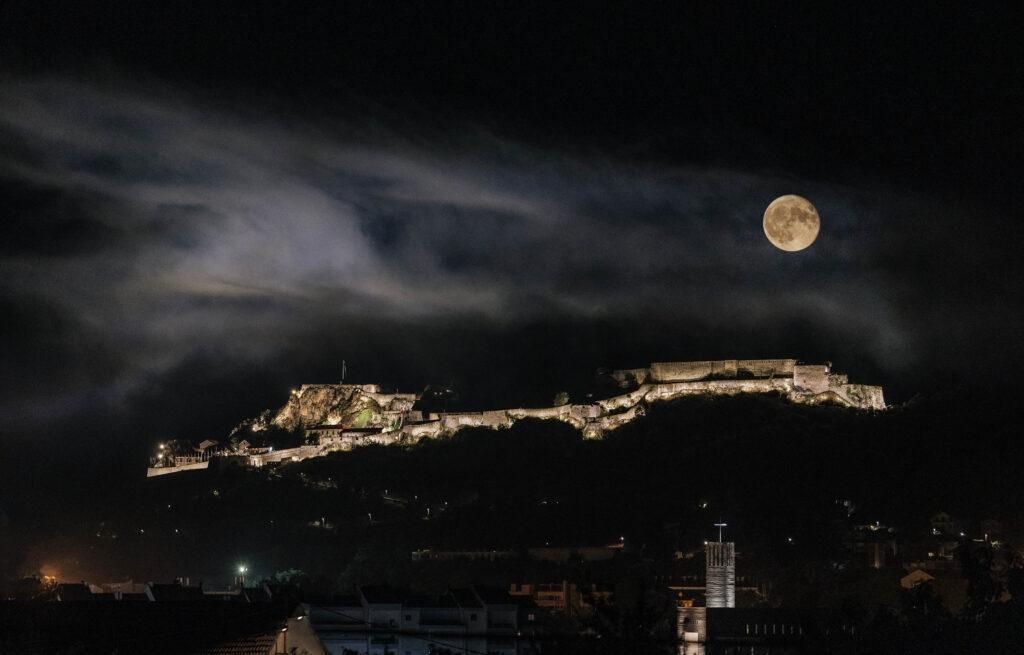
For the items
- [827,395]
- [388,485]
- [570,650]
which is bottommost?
[570,650]

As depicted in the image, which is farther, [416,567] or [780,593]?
[416,567]

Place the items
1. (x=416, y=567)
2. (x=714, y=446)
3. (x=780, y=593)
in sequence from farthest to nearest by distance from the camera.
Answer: (x=714, y=446), (x=416, y=567), (x=780, y=593)

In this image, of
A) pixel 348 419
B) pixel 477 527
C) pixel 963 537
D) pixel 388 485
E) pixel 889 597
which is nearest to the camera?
pixel 889 597

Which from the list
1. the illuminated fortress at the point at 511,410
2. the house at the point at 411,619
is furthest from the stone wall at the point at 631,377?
the house at the point at 411,619

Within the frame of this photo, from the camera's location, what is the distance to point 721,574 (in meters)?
64.6

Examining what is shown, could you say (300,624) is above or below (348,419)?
below

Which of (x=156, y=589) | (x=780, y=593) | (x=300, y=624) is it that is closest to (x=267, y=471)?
(x=780, y=593)

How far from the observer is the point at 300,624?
1072 inches

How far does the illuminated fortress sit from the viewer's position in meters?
114

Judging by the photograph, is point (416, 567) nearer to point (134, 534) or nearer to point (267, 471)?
point (134, 534)

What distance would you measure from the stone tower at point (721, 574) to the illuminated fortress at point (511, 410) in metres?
49.0

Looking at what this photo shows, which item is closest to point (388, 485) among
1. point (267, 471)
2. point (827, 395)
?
point (267, 471)

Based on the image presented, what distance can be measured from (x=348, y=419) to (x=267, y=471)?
14.7 m

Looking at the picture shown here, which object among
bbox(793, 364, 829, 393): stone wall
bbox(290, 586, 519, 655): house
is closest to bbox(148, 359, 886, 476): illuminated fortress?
bbox(793, 364, 829, 393): stone wall
